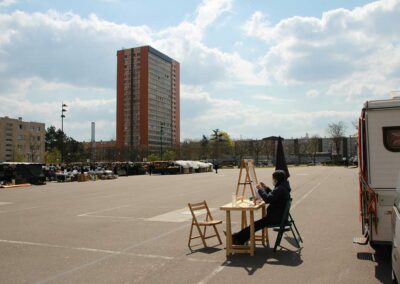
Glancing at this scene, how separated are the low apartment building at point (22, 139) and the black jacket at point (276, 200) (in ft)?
435

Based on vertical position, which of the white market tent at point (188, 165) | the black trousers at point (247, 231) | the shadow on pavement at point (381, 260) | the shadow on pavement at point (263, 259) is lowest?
the shadow on pavement at point (263, 259)

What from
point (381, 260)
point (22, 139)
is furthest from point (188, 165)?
point (22, 139)

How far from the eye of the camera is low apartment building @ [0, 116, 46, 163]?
13362 centimetres

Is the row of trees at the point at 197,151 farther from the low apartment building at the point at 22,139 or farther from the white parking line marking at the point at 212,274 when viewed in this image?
the white parking line marking at the point at 212,274

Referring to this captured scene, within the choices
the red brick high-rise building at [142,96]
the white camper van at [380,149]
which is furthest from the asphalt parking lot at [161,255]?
the red brick high-rise building at [142,96]

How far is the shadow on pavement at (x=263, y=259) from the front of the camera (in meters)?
7.28

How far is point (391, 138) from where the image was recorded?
770 cm

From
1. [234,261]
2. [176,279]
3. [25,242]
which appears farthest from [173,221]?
[176,279]

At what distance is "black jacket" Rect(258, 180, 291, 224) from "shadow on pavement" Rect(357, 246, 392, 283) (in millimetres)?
1607

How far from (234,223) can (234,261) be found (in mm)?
4436

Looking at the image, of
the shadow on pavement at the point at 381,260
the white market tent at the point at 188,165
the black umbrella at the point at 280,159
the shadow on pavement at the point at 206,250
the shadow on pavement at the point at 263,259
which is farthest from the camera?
the white market tent at the point at 188,165

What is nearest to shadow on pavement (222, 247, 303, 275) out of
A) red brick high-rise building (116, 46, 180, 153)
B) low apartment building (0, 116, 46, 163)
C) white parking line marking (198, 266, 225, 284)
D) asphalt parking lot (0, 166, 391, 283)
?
asphalt parking lot (0, 166, 391, 283)

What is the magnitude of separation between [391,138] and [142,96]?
12838 centimetres

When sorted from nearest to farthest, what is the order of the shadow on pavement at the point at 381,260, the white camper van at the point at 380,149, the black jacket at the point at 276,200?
the shadow on pavement at the point at 381,260 → the white camper van at the point at 380,149 → the black jacket at the point at 276,200
